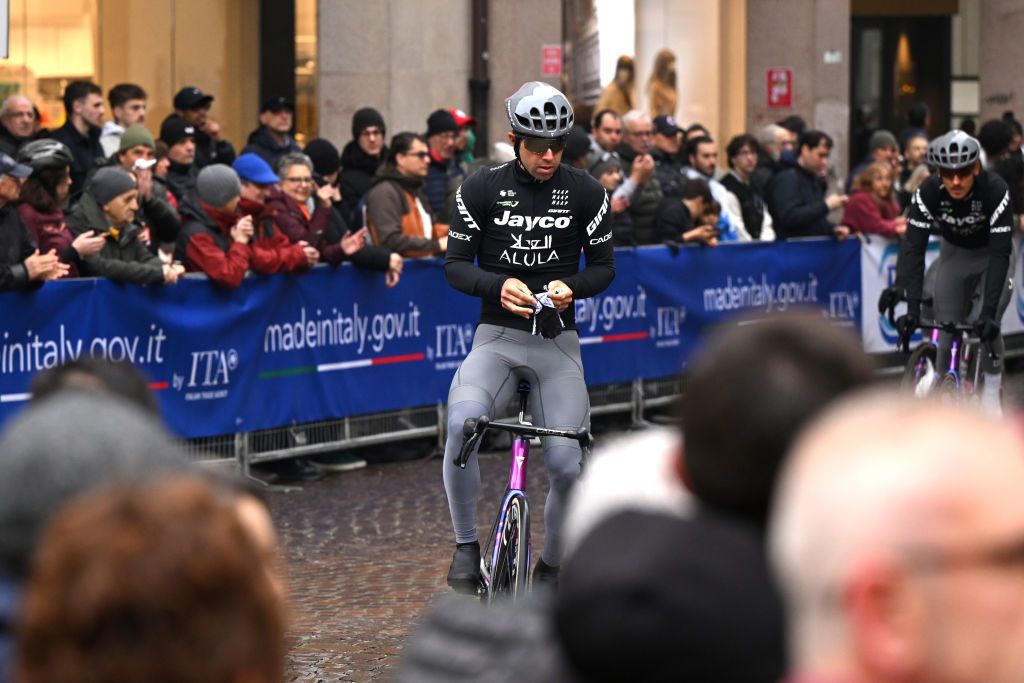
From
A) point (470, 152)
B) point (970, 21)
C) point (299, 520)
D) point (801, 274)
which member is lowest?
point (299, 520)

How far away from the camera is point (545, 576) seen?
25.7 ft

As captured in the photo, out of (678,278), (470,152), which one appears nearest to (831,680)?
(678,278)

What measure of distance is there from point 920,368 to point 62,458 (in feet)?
33.2

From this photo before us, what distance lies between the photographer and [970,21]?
107 feet

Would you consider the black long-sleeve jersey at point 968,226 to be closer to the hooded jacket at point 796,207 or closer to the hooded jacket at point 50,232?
the hooded jacket at point 796,207

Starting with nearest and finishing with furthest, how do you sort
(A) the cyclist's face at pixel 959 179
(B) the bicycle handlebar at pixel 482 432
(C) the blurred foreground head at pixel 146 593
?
(C) the blurred foreground head at pixel 146 593 → (B) the bicycle handlebar at pixel 482 432 → (A) the cyclist's face at pixel 959 179

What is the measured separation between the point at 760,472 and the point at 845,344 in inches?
10.2

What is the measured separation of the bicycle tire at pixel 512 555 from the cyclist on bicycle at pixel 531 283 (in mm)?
165

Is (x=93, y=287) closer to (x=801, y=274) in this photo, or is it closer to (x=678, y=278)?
(x=678, y=278)

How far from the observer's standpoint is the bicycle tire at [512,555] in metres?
7.46

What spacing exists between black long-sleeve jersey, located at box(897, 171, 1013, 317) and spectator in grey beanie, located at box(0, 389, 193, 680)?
400 inches


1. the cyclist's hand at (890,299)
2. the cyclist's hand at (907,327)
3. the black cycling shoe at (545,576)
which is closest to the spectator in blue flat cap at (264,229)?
the cyclist's hand at (907,327)

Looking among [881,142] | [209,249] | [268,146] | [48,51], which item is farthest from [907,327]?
[48,51]

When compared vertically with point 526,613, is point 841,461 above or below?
above
